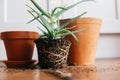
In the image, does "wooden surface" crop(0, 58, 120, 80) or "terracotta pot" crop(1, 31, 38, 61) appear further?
"terracotta pot" crop(1, 31, 38, 61)

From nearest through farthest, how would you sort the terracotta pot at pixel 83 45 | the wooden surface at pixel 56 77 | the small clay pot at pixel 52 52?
the wooden surface at pixel 56 77 → the small clay pot at pixel 52 52 → the terracotta pot at pixel 83 45

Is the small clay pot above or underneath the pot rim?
underneath

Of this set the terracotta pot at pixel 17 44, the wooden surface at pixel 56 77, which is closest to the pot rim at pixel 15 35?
the terracotta pot at pixel 17 44

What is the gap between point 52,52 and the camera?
65 centimetres

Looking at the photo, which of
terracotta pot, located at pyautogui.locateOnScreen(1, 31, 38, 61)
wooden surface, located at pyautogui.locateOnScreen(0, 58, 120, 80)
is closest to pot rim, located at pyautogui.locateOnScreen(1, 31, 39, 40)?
terracotta pot, located at pyautogui.locateOnScreen(1, 31, 38, 61)

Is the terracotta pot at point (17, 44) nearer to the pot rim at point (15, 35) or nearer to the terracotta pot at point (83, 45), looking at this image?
the pot rim at point (15, 35)

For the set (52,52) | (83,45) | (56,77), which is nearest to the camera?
(56,77)

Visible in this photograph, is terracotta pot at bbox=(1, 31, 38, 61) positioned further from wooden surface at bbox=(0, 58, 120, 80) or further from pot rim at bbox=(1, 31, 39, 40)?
wooden surface at bbox=(0, 58, 120, 80)

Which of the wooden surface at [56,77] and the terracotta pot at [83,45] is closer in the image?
the wooden surface at [56,77]

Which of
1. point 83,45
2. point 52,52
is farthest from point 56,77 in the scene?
point 83,45

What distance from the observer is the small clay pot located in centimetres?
65

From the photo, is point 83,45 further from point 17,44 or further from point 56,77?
point 56,77

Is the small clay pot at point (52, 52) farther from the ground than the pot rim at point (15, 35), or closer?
closer

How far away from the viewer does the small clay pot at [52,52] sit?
65 cm
